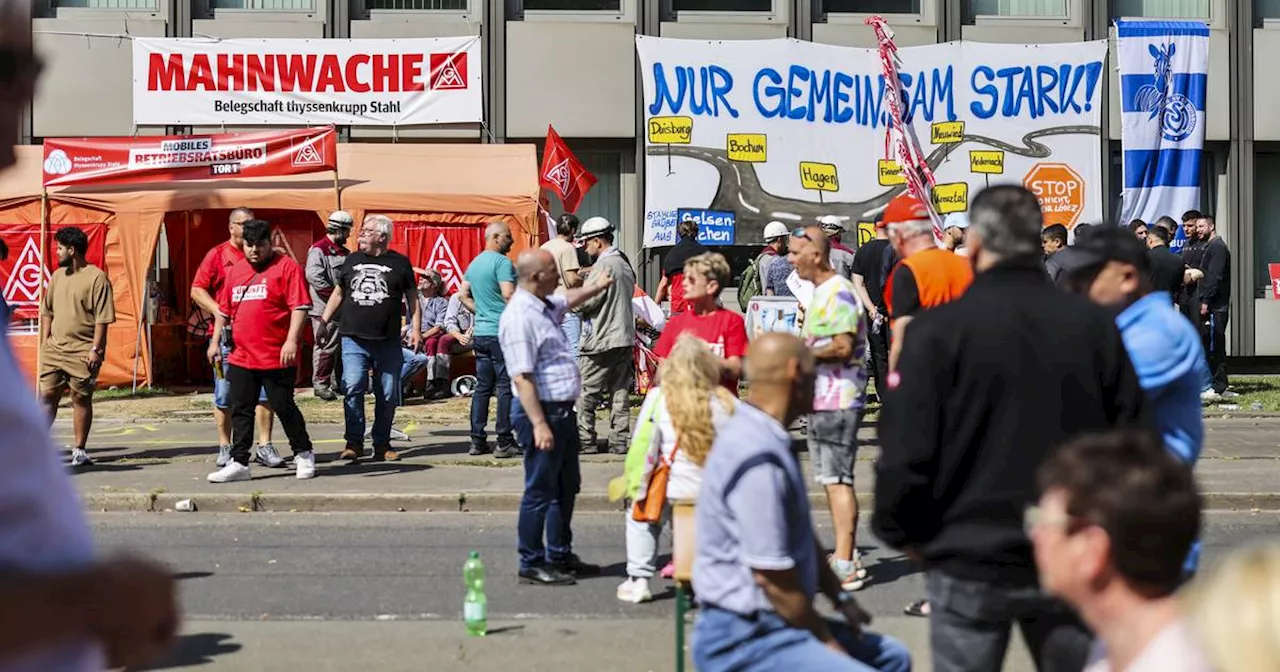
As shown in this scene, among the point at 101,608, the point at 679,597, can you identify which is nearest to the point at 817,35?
the point at 679,597

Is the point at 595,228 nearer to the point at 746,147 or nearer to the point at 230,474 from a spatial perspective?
the point at 230,474

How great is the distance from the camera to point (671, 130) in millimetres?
20203

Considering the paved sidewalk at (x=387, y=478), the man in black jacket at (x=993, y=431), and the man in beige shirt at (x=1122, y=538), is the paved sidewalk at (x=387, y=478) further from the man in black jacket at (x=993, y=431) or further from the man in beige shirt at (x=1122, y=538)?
the man in beige shirt at (x=1122, y=538)

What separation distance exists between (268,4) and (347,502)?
37.8 feet

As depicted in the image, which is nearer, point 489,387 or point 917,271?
point 917,271

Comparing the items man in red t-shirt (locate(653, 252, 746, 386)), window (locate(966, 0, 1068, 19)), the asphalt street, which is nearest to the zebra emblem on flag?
window (locate(966, 0, 1068, 19))

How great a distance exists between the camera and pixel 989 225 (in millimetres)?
4238

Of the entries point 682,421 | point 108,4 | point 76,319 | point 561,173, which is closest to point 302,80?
point 108,4

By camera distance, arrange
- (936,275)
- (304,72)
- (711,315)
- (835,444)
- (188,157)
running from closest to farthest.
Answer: (936,275) → (835,444) → (711,315) → (188,157) → (304,72)

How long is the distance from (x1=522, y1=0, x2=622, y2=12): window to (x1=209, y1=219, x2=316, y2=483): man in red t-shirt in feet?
32.2

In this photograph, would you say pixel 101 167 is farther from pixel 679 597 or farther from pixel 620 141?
pixel 679 597

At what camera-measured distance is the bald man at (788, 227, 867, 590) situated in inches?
315

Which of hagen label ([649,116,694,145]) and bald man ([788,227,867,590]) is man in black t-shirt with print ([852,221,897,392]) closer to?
hagen label ([649,116,694,145])

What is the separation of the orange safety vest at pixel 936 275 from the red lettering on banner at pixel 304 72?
1369cm
